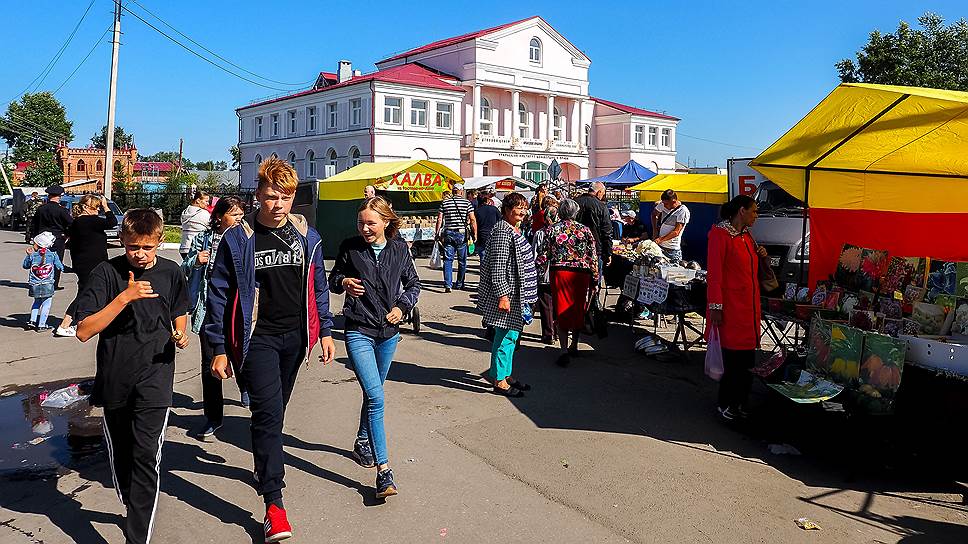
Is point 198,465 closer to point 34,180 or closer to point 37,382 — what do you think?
point 37,382

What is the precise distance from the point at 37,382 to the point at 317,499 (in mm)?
4453

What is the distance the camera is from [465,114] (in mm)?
49719

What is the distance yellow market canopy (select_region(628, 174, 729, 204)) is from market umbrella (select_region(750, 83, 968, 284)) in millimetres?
8367

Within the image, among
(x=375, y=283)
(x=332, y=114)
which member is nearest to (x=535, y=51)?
(x=332, y=114)

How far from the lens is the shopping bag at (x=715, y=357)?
A: 612 centimetres

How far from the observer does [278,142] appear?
181ft

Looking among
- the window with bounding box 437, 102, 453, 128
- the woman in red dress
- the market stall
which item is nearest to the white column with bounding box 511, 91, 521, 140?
the window with bounding box 437, 102, 453, 128

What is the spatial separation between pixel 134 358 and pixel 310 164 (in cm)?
5026

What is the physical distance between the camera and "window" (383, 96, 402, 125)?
151ft

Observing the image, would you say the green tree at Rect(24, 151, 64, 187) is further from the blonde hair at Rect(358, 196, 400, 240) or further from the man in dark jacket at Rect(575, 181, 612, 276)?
the blonde hair at Rect(358, 196, 400, 240)

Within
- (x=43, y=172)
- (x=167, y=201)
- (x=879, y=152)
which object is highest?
(x=43, y=172)

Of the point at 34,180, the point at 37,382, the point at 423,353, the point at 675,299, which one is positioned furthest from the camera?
the point at 34,180

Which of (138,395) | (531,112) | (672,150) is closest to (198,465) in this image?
(138,395)

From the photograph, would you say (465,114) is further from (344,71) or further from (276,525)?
(276,525)
